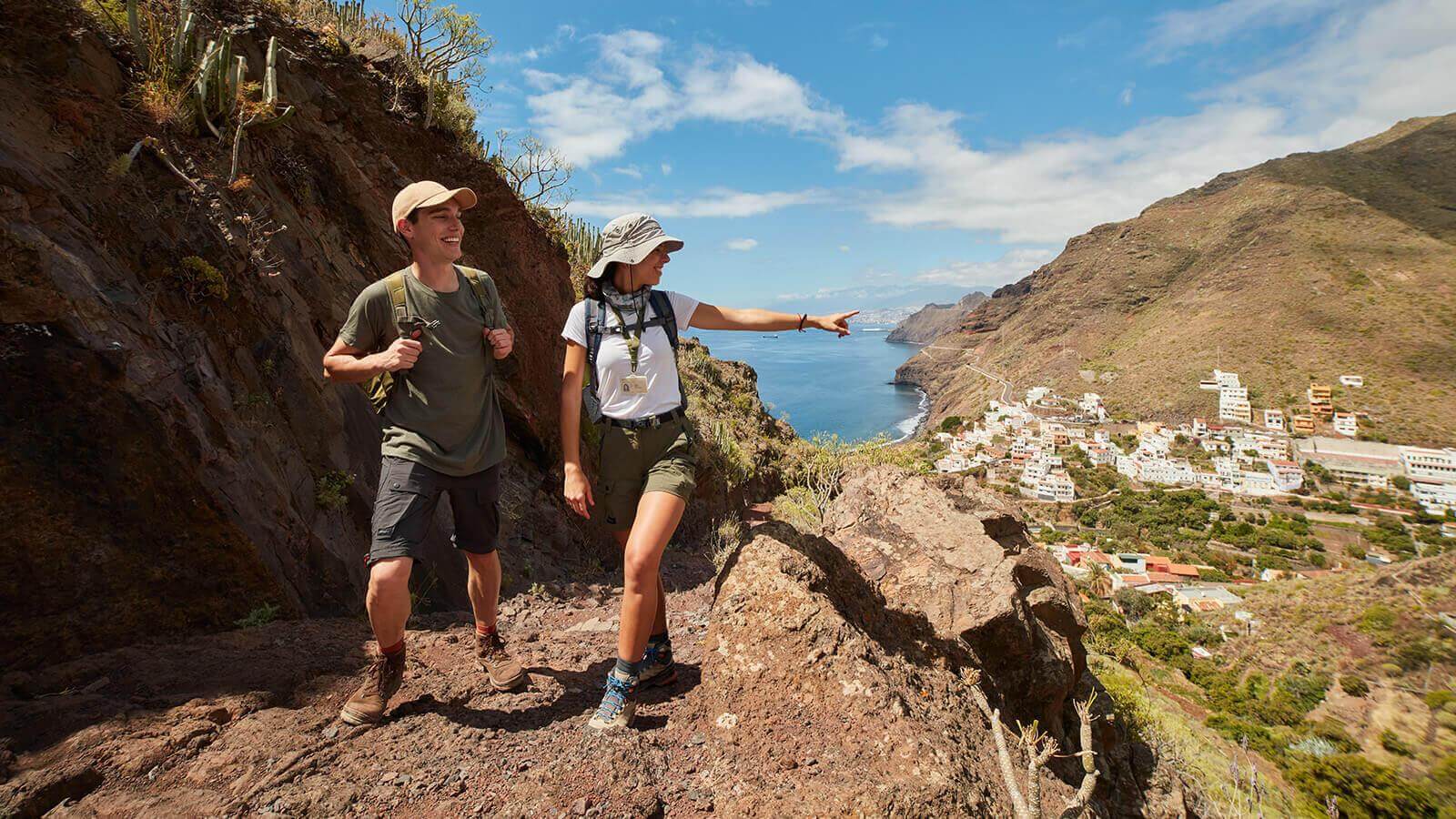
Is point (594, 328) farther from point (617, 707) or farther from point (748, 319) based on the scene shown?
point (617, 707)

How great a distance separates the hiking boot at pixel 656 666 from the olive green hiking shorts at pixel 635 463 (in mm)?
597

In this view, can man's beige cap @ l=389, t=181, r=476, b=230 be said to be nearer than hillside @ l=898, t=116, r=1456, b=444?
Yes

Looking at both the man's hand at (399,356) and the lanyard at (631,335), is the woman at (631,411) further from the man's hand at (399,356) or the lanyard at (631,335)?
the man's hand at (399,356)

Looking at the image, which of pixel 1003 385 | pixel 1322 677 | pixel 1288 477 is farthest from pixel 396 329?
pixel 1003 385

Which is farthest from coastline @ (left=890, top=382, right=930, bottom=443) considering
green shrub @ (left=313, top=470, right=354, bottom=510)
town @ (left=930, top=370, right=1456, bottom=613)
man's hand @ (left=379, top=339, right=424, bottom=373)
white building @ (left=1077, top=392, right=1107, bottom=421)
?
man's hand @ (left=379, top=339, right=424, bottom=373)

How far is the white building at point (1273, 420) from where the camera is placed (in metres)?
65.7

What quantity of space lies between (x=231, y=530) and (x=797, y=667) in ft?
9.53

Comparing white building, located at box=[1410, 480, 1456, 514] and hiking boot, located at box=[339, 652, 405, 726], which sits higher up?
hiking boot, located at box=[339, 652, 405, 726]

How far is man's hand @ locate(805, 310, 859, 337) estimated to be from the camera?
9.91 ft

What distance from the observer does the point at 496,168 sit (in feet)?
22.3

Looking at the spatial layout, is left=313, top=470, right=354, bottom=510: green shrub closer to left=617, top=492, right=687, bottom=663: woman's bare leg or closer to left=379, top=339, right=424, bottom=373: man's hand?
left=379, top=339, right=424, bottom=373: man's hand

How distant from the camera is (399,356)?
7.61 ft

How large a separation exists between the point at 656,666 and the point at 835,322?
6.07 feet

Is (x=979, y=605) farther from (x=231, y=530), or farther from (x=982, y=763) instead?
(x=231, y=530)
